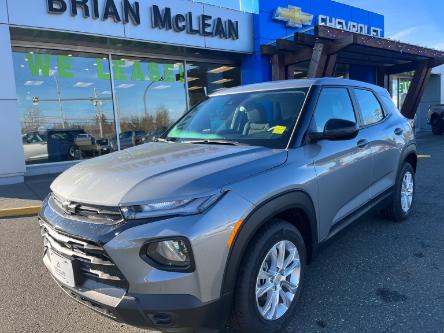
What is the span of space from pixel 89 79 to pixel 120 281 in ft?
33.2

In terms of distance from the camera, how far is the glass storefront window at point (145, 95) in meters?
11.8

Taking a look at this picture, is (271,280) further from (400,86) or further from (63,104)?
(400,86)

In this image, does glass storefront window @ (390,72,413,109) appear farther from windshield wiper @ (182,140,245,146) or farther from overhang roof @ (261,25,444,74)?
windshield wiper @ (182,140,245,146)

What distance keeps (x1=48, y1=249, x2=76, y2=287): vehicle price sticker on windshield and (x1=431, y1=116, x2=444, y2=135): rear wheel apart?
66.3 ft

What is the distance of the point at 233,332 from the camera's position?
105 inches

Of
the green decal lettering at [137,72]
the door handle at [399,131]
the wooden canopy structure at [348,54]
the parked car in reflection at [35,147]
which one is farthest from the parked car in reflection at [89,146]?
the door handle at [399,131]

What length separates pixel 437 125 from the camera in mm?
19094

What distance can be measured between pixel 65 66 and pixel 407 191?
938 centimetres

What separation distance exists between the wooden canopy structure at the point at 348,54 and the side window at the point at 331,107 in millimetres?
7715

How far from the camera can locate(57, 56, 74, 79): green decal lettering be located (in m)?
10.7

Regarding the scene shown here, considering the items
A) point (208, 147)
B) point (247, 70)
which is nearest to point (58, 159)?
point (247, 70)

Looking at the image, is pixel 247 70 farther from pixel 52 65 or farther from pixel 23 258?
pixel 23 258

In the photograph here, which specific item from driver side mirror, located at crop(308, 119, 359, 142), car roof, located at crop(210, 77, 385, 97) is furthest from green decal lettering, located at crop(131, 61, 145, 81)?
driver side mirror, located at crop(308, 119, 359, 142)

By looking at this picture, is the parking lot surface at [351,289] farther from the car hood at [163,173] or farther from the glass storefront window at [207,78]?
the glass storefront window at [207,78]
